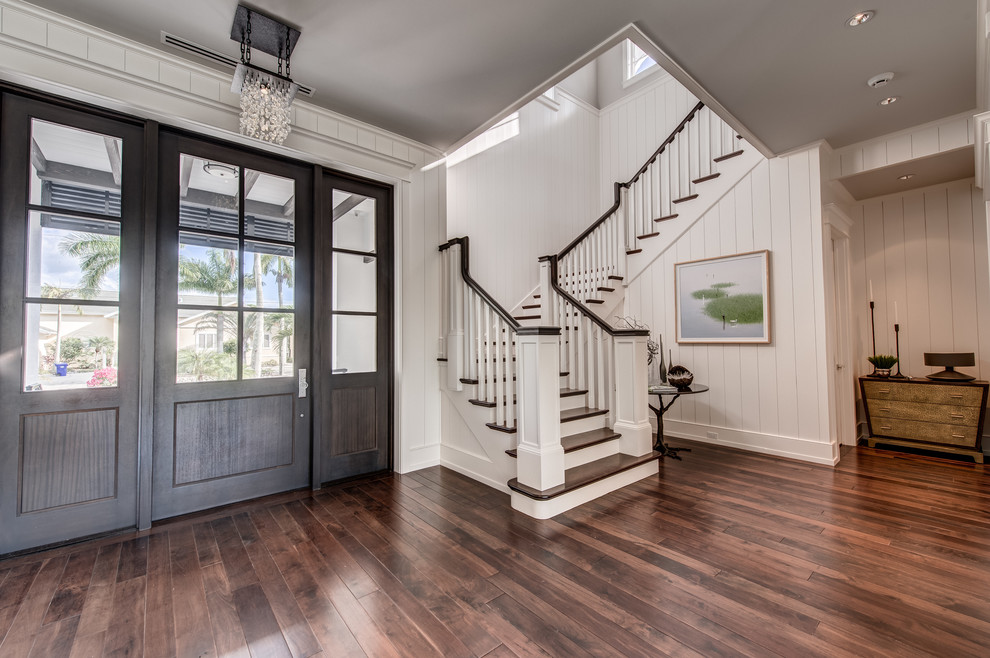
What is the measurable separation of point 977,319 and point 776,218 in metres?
2.17

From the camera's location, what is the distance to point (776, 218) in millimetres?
4000

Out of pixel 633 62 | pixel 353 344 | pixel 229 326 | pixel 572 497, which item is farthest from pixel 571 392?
pixel 633 62

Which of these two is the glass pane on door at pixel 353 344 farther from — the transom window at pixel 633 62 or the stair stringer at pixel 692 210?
the transom window at pixel 633 62

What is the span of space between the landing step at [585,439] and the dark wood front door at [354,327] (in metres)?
1.23

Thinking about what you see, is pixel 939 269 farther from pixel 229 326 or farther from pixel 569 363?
pixel 229 326

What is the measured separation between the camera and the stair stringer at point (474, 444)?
312cm

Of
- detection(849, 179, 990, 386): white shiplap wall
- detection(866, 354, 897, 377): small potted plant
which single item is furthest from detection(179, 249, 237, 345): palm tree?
detection(849, 179, 990, 386): white shiplap wall

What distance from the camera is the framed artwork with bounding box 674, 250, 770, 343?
408 centimetres

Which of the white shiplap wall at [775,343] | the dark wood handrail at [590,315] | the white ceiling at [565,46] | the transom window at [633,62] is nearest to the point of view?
the white ceiling at [565,46]

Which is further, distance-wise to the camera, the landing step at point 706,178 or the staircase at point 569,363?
the landing step at point 706,178

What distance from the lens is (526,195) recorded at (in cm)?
545

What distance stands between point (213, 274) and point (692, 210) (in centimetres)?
450

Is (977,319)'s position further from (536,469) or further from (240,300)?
(240,300)

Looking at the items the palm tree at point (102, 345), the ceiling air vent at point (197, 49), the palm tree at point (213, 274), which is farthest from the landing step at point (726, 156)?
the palm tree at point (102, 345)
